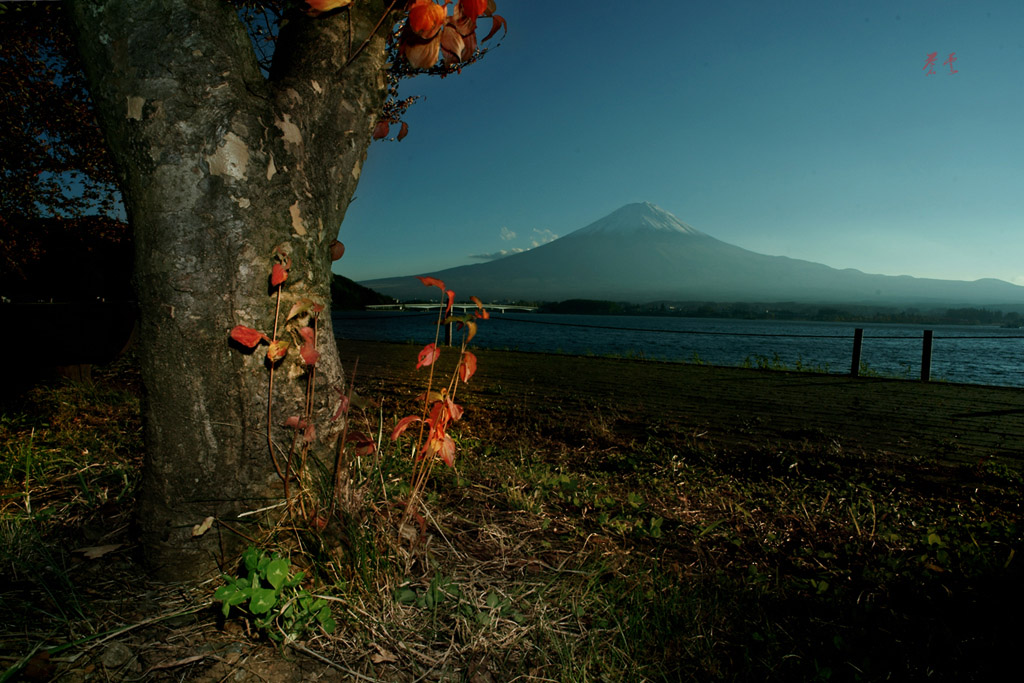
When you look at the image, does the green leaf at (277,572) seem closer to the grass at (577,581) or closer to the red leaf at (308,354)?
the grass at (577,581)

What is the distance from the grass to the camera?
4.50 ft

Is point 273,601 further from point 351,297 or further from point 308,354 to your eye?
point 351,297

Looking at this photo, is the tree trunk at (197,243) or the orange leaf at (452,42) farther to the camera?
the orange leaf at (452,42)

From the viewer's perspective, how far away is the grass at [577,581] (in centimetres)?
137

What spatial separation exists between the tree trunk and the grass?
0.24 meters

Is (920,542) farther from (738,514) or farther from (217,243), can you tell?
(217,243)

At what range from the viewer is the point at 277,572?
131 cm

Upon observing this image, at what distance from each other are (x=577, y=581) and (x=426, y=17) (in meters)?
1.96

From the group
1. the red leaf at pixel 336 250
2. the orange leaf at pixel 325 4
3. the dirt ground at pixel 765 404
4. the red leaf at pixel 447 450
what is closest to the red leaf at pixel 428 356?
the red leaf at pixel 447 450

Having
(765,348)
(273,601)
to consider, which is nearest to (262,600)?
(273,601)

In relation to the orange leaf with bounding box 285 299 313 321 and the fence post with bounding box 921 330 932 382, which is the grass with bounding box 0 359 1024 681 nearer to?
the orange leaf with bounding box 285 299 313 321

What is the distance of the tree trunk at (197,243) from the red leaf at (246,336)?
0.08 meters

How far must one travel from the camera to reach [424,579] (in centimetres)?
164

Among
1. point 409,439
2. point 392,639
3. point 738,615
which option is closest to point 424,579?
point 392,639
